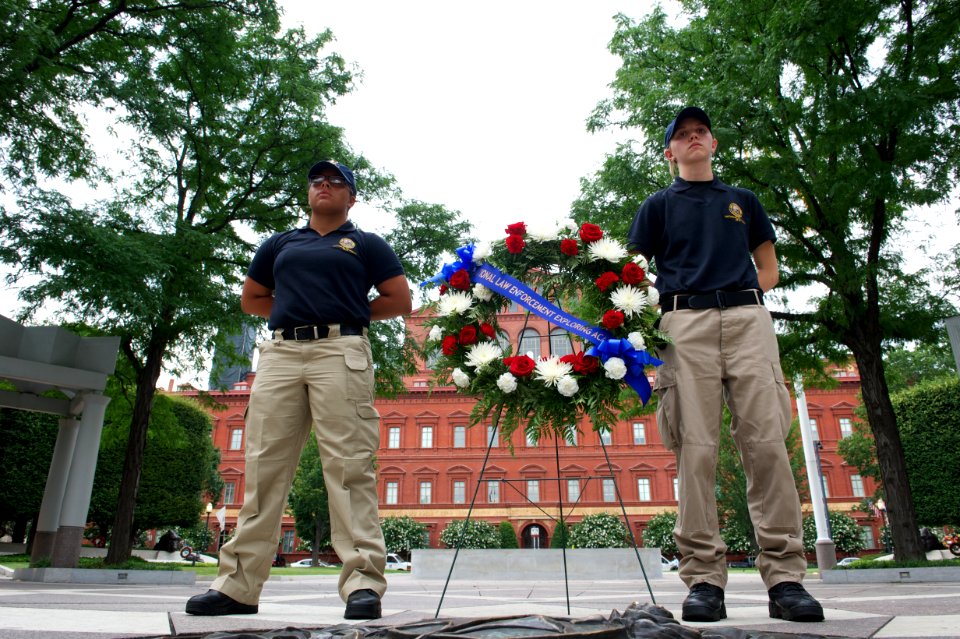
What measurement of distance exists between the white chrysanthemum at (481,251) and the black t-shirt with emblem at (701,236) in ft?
2.39

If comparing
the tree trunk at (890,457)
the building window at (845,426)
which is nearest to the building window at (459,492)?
the building window at (845,426)

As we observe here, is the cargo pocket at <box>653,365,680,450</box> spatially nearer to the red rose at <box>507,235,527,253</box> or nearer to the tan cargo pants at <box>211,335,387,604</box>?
the red rose at <box>507,235,527,253</box>

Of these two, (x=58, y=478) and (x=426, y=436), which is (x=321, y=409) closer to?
(x=58, y=478)

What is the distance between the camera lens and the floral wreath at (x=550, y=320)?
9.49 ft

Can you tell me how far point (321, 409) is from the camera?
306 centimetres

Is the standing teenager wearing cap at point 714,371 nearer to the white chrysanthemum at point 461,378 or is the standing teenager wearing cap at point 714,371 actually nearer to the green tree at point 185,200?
the white chrysanthemum at point 461,378

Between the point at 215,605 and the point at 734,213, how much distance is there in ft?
9.82

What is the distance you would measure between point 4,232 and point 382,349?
6.75 meters

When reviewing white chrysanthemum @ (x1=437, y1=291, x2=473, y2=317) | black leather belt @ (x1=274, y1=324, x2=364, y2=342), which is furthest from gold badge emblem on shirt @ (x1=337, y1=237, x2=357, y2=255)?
white chrysanthemum @ (x1=437, y1=291, x2=473, y2=317)

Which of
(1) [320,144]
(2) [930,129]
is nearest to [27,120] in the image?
(1) [320,144]

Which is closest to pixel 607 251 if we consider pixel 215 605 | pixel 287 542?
pixel 215 605

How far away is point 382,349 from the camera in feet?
44.8

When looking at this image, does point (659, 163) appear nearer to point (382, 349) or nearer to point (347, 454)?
point (382, 349)

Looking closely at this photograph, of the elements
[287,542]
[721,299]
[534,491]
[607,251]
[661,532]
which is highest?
[534,491]
